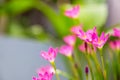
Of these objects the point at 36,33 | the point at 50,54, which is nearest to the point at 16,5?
the point at 36,33

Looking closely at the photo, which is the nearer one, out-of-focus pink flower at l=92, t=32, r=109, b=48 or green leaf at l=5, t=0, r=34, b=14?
out-of-focus pink flower at l=92, t=32, r=109, b=48

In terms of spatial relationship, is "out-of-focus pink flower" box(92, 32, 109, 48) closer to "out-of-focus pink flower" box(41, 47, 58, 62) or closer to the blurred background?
"out-of-focus pink flower" box(41, 47, 58, 62)

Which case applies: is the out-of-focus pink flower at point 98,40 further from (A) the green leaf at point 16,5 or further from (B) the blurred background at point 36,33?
(A) the green leaf at point 16,5

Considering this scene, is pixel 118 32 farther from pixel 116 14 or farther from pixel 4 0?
pixel 4 0

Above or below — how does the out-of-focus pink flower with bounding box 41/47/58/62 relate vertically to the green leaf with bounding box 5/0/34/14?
below

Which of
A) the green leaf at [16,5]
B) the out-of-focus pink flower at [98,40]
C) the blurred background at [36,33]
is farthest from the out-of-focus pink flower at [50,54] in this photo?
the green leaf at [16,5]

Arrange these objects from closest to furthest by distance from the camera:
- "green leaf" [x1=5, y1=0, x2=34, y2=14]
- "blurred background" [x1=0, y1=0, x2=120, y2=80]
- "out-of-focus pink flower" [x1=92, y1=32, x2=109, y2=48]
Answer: "out-of-focus pink flower" [x1=92, y1=32, x2=109, y2=48] → "blurred background" [x1=0, y1=0, x2=120, y2=80] → "green leaf" [x1=5, y1=0, x2=34, y2=14]

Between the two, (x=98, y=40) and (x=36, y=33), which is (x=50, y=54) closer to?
(x=98, y=40)

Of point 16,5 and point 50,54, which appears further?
point 16,5

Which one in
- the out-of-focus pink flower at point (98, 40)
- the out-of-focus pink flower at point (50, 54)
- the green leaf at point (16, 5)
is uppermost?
the green leaf at point (16, 5)

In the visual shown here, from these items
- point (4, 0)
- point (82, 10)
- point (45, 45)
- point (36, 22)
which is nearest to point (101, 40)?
point (82, 10)

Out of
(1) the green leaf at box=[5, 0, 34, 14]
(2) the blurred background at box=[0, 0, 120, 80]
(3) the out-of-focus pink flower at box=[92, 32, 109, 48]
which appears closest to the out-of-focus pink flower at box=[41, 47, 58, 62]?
(3) the out-of-focus pink flower at box=[92, 32, 109, 48]
